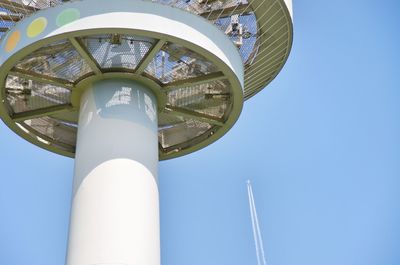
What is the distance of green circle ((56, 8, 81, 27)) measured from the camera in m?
15.3

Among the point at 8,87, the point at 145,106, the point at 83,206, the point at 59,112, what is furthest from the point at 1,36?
the point at 83,206

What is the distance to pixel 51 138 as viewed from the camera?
64.2 feet

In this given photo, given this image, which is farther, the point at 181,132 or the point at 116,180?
the point at 181,132

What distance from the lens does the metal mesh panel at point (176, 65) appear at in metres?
17.2

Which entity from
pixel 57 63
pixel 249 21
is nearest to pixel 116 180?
pixel 57 63

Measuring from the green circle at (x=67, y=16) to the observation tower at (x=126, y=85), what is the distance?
0.03 metres

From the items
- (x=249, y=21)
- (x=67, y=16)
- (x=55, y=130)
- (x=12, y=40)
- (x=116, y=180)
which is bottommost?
(x=116, y=180)

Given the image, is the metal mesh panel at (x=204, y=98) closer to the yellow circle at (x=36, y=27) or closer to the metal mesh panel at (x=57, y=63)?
the metal mesh panel at (x=57, y=63)

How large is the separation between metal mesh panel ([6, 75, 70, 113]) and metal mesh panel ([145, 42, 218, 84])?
288cm

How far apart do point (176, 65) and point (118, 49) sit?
1.86 m

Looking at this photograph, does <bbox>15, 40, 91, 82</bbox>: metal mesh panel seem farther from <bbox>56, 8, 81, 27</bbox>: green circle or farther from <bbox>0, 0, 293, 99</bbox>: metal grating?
<bbox>56, 8, 81, 27</bbox>: green circle

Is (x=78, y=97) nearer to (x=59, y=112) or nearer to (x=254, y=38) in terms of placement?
(x=59, y=112)

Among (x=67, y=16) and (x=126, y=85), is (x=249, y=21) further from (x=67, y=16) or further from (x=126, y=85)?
(x=67, y=16)

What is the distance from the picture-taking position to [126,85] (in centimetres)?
1738
